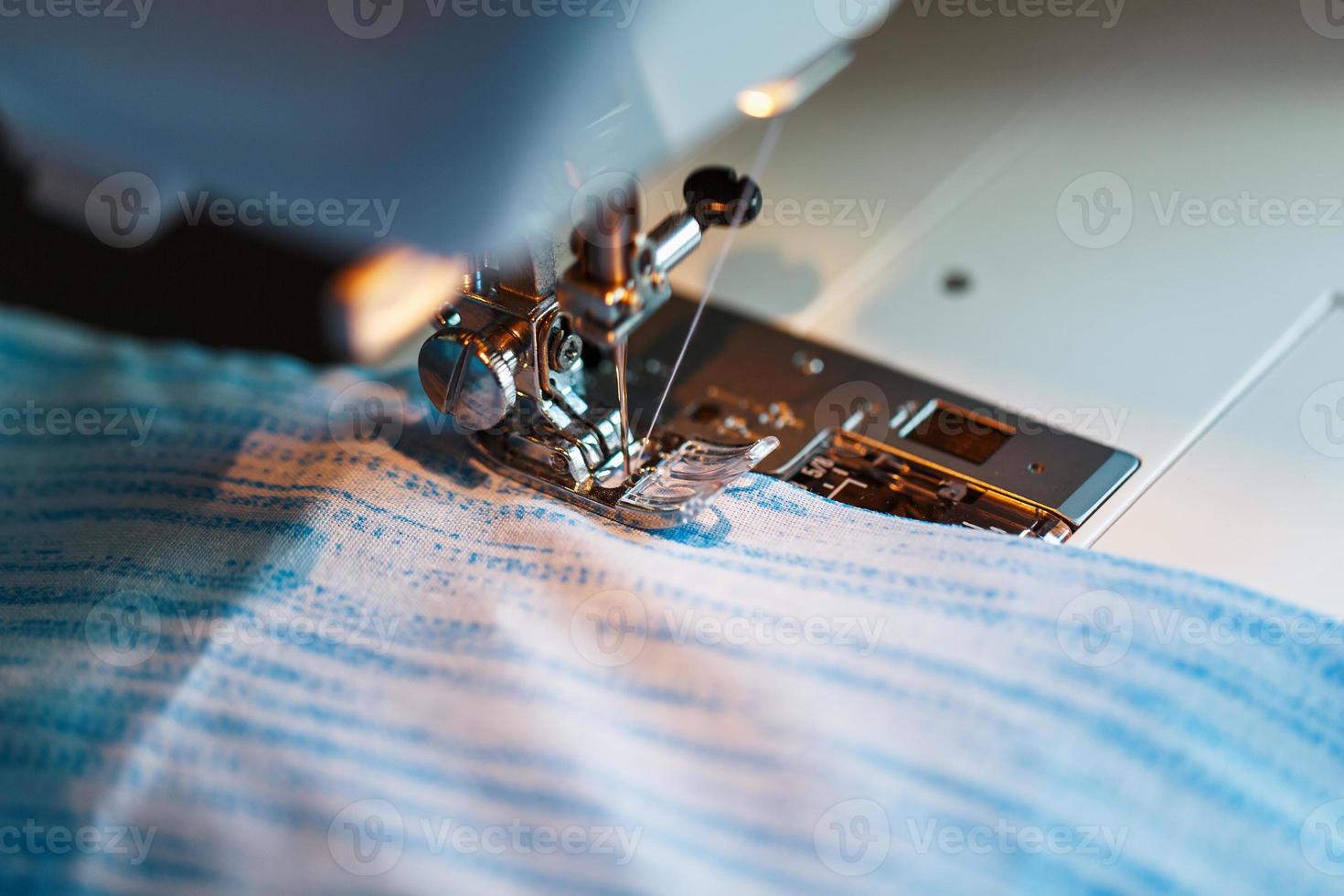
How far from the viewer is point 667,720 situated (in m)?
0.61

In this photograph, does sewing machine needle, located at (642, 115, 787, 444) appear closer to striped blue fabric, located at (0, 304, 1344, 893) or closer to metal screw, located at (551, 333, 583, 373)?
metal screw, located at (551, 333, 583, 373)

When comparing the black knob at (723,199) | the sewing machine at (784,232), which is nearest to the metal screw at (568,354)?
the sewing machine at (784,232)

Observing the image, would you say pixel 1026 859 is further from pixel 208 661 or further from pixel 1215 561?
pixel 208 661

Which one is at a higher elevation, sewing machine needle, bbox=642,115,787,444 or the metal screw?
sewing machine needle, bbox=642,115,787,444

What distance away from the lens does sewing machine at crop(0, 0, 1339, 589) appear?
529 mm

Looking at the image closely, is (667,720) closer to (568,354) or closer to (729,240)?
(568,354)

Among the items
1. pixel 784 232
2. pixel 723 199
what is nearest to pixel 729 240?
pixel 784 232

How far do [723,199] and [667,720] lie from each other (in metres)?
0.32

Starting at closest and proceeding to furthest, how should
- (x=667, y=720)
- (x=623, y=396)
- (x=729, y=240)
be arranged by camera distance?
(x=667, y=720)
(x=623, y=396)
(x=729, y=240)

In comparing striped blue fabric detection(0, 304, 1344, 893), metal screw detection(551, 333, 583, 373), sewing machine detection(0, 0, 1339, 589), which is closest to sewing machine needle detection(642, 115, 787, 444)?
sewing machine detection(0, 0, 1339, 589)

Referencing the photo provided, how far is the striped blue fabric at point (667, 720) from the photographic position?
58cm

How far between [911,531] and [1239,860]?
0.76ft

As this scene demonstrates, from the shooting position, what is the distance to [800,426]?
86cm

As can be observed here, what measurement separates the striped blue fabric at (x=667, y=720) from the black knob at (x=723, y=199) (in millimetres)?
187
